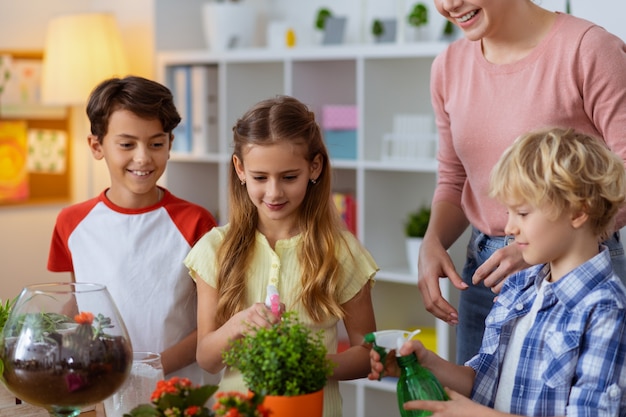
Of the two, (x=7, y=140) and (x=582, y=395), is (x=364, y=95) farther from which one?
(x=582, y=395)

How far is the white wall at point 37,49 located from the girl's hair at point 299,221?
2262 mm

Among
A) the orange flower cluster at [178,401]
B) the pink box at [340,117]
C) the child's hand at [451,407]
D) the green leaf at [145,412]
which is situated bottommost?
the child's hand at [451,407]

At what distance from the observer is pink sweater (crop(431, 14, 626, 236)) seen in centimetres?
176

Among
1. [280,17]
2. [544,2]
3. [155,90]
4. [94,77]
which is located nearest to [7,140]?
[94,77]

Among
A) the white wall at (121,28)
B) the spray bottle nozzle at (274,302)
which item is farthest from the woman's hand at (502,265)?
the white wall at (121,28)

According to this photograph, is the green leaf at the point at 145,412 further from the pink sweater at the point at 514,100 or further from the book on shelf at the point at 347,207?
the book on shelf at the point at 347,207

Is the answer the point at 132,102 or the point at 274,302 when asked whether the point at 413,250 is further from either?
the point at 274,302

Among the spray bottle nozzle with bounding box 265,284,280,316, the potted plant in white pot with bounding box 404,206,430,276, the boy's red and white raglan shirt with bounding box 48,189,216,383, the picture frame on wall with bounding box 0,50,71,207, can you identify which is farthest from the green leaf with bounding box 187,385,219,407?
the picture frame on wall with bounding box 0,50,71,207

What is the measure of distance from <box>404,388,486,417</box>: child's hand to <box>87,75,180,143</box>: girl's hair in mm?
977

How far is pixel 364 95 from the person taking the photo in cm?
354

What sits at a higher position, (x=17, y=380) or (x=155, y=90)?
(x=155, y=90)

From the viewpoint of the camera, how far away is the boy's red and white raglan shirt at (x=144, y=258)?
2010 mm

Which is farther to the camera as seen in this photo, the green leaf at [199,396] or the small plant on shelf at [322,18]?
the small plant on shelf at [322,18]

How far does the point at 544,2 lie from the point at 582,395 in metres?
1.54
